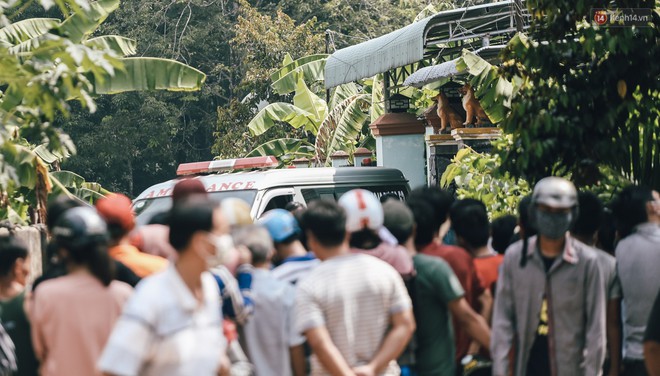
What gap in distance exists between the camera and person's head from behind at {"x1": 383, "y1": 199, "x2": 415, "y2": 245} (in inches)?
239

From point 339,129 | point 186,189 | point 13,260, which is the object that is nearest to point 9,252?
point 13,260

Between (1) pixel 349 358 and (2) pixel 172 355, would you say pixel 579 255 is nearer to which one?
(1) pixel 349 358

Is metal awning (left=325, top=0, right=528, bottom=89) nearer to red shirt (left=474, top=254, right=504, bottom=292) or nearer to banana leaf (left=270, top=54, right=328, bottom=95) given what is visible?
banana leaf (left=270, top=54, right=328, bottom=95)

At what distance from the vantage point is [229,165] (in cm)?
1371

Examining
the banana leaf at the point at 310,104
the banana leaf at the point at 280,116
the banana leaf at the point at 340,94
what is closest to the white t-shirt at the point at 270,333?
the banana leaf at the point at 310,104

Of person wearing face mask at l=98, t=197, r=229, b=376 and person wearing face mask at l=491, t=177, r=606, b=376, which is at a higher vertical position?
A: person wearing face mask at l=98, t=197, r=229, b=376

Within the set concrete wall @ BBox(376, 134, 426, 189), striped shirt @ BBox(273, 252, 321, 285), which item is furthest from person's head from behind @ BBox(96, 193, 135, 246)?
concrete wall @ BBox(376, 134, 426, 189)

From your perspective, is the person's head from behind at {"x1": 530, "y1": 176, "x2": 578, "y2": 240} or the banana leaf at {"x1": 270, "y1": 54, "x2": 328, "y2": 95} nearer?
the person's head from behind at {"x1": 530, "y1": 176, "x2": 578, "y2": 240}

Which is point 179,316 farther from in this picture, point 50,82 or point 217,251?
point 50,82

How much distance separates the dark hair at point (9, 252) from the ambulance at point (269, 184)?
565 cm

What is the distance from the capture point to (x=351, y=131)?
909 inches

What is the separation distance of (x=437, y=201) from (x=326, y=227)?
150cm

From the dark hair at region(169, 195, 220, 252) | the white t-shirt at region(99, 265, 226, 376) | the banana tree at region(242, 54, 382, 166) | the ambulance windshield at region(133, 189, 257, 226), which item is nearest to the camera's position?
the white t-shirt at region(99, 265, 226, 376)

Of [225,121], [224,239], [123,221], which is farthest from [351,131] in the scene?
[224,239]
